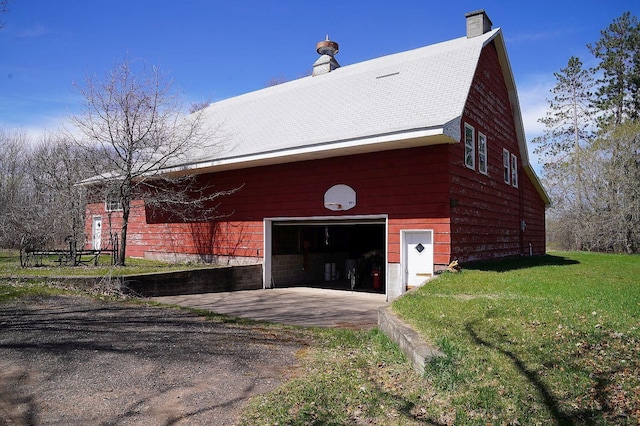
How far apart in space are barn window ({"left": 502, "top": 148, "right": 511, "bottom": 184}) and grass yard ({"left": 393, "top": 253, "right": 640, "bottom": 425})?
9.20m

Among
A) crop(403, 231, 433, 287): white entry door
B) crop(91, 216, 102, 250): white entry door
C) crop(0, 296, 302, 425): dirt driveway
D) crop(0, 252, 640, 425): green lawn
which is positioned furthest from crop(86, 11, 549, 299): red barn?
crop(0, 296, 302, 425): dirt driveway

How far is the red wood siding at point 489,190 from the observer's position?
1255 cm

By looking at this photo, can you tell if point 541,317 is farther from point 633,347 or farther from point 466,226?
point 466,226

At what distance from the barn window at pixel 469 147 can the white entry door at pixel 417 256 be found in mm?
2547

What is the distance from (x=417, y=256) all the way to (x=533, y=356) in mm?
7583

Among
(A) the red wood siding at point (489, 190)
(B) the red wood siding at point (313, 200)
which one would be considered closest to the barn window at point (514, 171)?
(A) the red wood siding at point (489, 190)

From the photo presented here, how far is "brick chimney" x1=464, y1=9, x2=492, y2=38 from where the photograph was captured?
15216mm

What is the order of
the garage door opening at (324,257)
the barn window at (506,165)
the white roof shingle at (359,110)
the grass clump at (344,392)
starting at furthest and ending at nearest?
the barn window at (506,165) < the garage door opening at (324,257) < the white roof shingle at (359,110) < the grass clump at (344,392)

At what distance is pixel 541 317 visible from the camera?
6219mm

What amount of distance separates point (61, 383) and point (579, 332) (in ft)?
18.7

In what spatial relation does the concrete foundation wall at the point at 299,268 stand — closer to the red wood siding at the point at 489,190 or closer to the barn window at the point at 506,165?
the red wood siding at the point at 489,190

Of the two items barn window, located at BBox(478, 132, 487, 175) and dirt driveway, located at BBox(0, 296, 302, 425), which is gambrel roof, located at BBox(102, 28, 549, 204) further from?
dirt driveway, located at BBox(0, 296, 302, 425)

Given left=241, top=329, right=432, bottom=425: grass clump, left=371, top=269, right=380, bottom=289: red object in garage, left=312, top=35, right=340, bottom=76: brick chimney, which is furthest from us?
left=312, top=35, right=340, bottom=76: brick chimney

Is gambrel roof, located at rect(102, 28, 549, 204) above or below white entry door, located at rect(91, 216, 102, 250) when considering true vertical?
above
